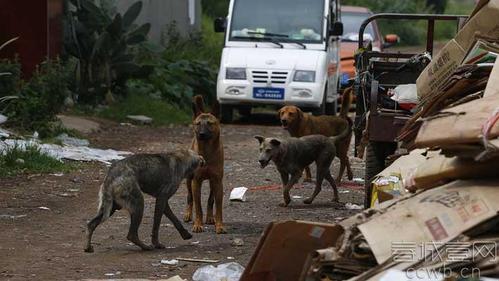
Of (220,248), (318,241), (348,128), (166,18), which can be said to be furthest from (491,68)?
(166,18)

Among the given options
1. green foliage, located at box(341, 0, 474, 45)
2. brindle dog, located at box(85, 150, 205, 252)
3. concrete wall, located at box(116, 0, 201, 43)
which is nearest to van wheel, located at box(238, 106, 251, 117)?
concrete wall, located at box(116, 0, 201, 43)

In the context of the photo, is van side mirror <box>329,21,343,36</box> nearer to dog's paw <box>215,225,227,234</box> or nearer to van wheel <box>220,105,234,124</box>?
van wheel <box>220,105,234,124</box>

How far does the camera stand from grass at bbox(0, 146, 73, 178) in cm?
1247

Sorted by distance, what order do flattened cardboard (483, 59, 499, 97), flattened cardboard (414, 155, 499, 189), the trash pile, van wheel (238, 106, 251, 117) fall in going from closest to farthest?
the trash pile, flattened cardboard (414, 155, 499, 189), flattened cardboard (483, 59, 499, 97), van wheel (238, 106, 251, 117)

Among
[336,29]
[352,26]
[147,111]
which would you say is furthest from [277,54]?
[352,26]

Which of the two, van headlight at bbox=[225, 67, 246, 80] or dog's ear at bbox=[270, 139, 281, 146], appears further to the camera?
van headlight at bbox=[225, 67, 246, 80]

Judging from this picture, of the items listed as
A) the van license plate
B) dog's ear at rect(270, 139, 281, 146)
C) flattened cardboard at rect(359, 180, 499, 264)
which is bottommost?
the van license plate

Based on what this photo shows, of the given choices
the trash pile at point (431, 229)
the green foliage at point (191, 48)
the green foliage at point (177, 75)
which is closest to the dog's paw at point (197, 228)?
the trash pile at point (431, 229)

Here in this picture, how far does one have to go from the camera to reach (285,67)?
1897cm

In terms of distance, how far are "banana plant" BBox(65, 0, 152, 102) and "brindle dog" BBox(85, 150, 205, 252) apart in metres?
9.59

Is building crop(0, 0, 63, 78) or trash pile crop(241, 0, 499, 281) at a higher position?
trash pile crop(241, 0, 499, 281)

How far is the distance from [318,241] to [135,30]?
1353 cm

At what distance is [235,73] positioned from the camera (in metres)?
19.1

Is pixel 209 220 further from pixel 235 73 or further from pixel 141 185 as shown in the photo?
pixel 235 73
